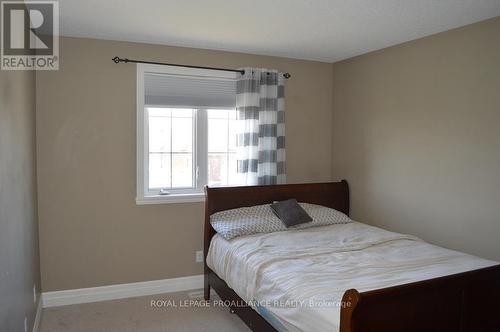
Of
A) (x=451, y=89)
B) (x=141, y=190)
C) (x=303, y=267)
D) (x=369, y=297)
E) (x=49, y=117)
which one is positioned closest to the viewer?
(x=369, y=297)

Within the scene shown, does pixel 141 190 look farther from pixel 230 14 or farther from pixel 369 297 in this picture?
pixel 369 297

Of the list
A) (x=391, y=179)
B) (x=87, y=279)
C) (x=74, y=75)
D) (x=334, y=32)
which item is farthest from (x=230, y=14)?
(x=87, y=279)

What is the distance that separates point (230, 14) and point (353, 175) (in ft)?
7.13

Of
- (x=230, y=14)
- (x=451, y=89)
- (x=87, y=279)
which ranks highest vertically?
(x=230, y=14)

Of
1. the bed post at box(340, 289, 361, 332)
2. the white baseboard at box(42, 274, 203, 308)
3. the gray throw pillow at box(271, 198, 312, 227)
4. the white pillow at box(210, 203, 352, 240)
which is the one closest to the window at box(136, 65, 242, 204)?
the white pillow at box(210, 203, 352, 240)

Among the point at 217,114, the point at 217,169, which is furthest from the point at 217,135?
the point at 217,169

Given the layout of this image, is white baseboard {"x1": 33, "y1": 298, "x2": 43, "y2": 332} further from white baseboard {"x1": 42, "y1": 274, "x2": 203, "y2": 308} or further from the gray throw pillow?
the gray throw pillow

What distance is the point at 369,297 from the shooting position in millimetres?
1767

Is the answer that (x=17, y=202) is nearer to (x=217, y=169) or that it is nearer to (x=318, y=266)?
(x=318, y=266)

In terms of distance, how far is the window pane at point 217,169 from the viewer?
4.05m

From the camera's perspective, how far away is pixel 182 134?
3939 mm

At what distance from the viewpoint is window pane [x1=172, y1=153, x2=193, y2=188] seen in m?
3.92

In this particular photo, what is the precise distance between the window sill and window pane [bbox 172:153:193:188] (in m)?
0.17

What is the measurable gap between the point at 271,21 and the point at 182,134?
147cm
